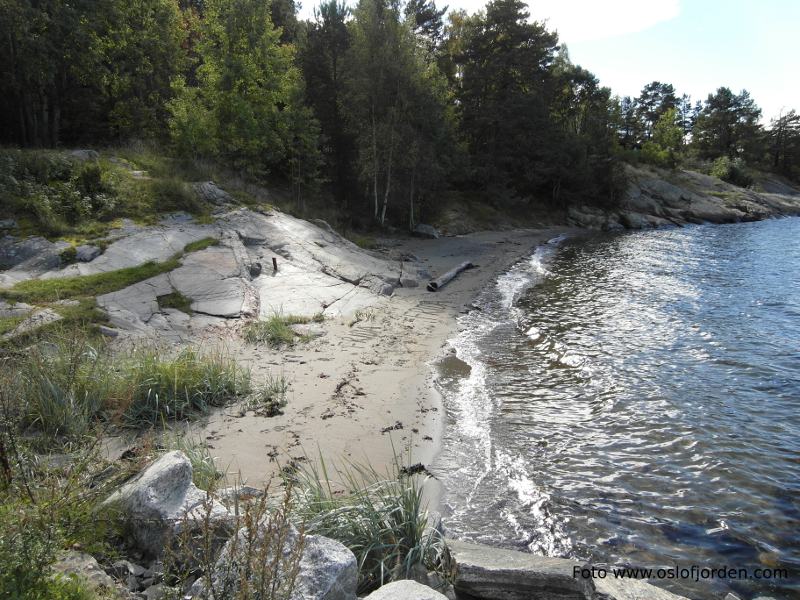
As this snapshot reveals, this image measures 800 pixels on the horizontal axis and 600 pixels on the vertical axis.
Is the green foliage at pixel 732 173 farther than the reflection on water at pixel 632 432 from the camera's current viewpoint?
Yes

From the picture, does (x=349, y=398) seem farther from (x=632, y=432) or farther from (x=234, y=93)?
(x=234, y=93)

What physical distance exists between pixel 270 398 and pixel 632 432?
576 centimetres

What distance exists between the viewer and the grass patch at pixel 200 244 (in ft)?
44.4

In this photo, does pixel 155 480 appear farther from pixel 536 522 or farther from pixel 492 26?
pixel 492 26

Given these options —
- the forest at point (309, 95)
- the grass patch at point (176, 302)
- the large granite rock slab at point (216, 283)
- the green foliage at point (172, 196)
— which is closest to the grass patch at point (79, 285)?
the large granite rock slab at point (216, 283)

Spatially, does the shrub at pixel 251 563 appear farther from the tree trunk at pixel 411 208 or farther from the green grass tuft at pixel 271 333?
the tree trunk at pixel 411 208

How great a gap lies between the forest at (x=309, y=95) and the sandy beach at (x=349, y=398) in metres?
15.1

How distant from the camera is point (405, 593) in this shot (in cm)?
308

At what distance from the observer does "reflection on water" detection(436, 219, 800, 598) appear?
5.20 metres

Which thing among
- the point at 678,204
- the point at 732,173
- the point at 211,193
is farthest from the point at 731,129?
the point at 211,193

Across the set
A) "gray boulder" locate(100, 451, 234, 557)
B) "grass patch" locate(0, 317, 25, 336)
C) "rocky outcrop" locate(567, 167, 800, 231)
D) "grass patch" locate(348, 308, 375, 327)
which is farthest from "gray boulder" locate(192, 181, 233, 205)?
"rocky outcrop" locate(567, 167, 800, 231)

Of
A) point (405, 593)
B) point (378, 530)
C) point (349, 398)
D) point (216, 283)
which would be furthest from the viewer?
point (216, 283)

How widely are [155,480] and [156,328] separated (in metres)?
6.60

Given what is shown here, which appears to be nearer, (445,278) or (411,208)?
(445,278)
